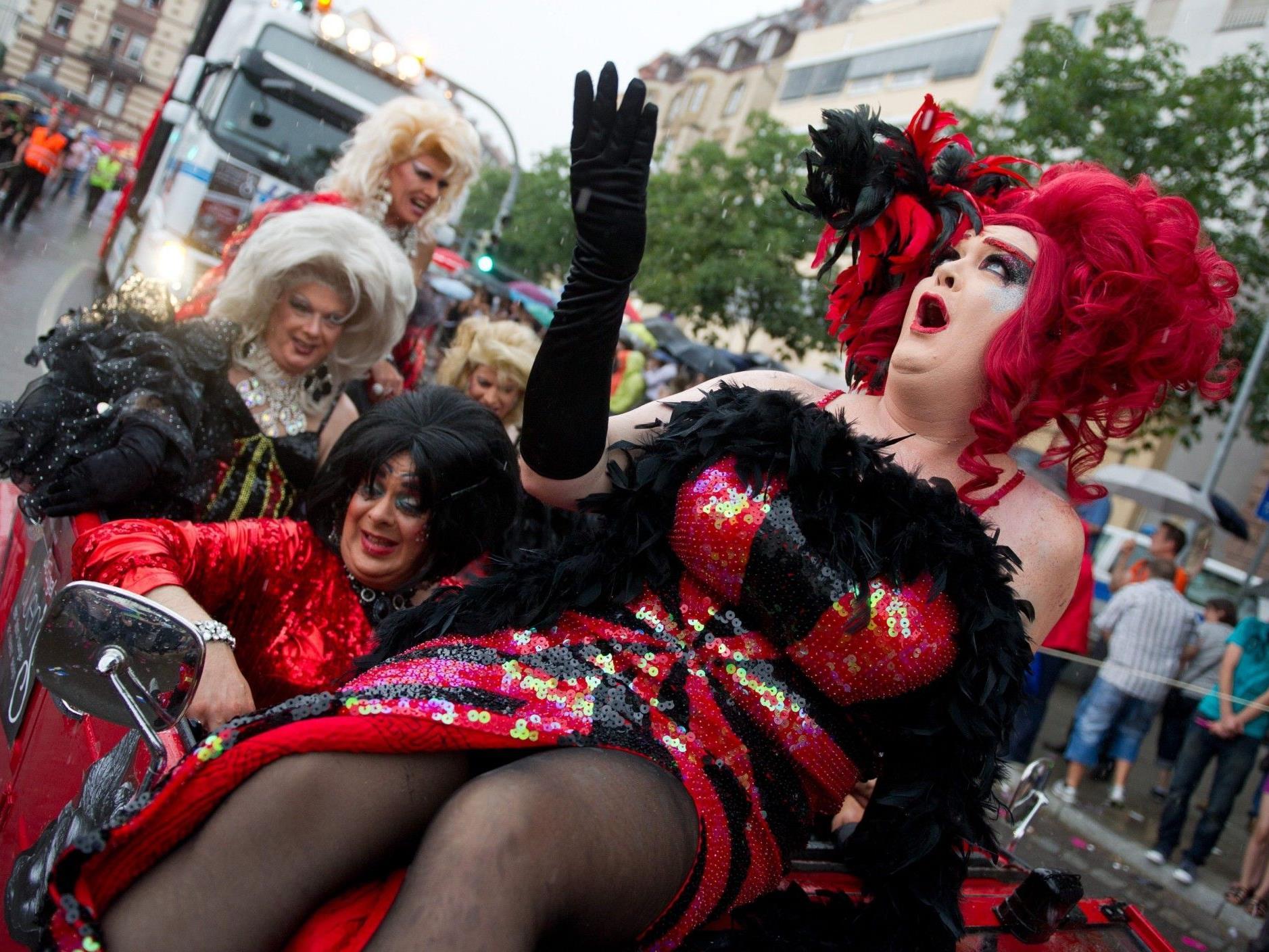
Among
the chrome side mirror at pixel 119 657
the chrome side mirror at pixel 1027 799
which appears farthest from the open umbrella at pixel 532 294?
the chrome side mirror at pixel 119 657

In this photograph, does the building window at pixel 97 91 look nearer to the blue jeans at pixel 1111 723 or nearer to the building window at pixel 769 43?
the building window at pixel 769 43

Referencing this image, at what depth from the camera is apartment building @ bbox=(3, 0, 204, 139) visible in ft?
151

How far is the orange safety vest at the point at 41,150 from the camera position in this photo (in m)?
13.6

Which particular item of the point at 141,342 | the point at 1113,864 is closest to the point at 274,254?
the point at 141,342

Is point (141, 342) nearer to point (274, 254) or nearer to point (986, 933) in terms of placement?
point (274, 254)

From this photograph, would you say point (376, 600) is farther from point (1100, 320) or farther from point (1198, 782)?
point (1198, 782)

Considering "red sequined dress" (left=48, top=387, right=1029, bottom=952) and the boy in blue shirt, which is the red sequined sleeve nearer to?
"red sequined dress" (left=48, top=387, right=1029, bottom=952)

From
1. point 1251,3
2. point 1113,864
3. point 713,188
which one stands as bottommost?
point 1113,864

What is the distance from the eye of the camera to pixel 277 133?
26.3 ft

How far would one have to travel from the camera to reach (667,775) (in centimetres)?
150

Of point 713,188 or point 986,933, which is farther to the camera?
point 713,188

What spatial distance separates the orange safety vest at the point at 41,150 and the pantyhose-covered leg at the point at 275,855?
1509 centimetres

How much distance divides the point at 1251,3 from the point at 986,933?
23.3 metres

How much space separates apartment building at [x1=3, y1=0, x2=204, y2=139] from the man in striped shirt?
4936 centimetres
